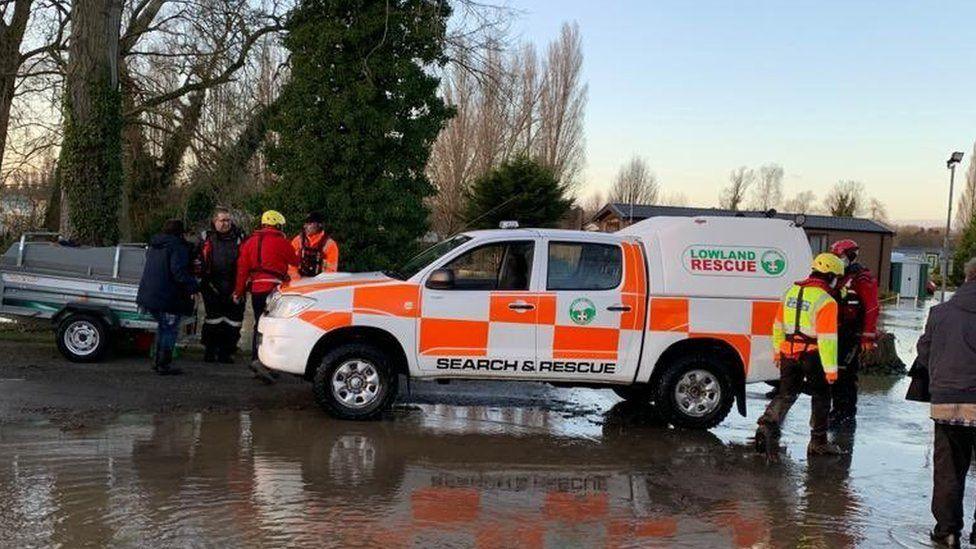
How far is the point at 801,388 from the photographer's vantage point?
8.14 m

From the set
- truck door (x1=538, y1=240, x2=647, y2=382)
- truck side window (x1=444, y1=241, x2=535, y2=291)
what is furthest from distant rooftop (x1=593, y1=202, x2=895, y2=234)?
truck side window (x1=444, y1=241, x2=535, y2=291)

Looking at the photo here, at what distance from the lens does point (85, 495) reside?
5.80 metres

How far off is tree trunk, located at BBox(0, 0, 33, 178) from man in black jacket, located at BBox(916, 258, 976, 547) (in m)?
16.0

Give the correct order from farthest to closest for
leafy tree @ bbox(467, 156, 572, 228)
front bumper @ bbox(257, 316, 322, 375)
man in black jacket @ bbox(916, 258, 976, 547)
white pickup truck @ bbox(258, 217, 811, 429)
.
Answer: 1. leafy tree @ bbox(467, 156, 572, 228)
2. white pickup truck @ bbox(258, 217, 811, 429)
3. front bumper @ bbox(257, 316, 322, 375)
4. man in black jacket @ bbox(916, 258, 976, 547)

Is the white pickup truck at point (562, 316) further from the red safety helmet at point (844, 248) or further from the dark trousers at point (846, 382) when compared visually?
the dark trousers at point (846, 382)

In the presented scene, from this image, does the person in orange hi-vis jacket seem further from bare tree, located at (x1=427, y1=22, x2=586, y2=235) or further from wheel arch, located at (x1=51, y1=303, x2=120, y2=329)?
bare tree, located at (x1=427, y1=22, x2=586, y2=235)

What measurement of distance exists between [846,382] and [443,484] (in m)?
5.07

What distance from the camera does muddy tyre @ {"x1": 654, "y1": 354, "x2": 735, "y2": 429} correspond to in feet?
28.9

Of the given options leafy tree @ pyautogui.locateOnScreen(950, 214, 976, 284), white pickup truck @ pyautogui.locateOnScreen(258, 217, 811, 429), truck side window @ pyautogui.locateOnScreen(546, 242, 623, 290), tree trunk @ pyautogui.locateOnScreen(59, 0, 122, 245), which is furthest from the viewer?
leafy tree @ pyautogui.locateOnScreen(950, 214, 976, 284)

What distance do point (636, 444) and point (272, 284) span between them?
440 cm

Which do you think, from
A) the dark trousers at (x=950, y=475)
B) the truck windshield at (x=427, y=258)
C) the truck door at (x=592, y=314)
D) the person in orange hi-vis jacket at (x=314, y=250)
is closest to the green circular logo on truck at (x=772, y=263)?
the truck door at (x=592, y=314)

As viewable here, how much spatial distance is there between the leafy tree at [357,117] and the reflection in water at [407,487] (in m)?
8.64

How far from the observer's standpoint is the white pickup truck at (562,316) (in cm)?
841

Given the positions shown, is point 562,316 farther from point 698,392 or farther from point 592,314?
point 698,392
